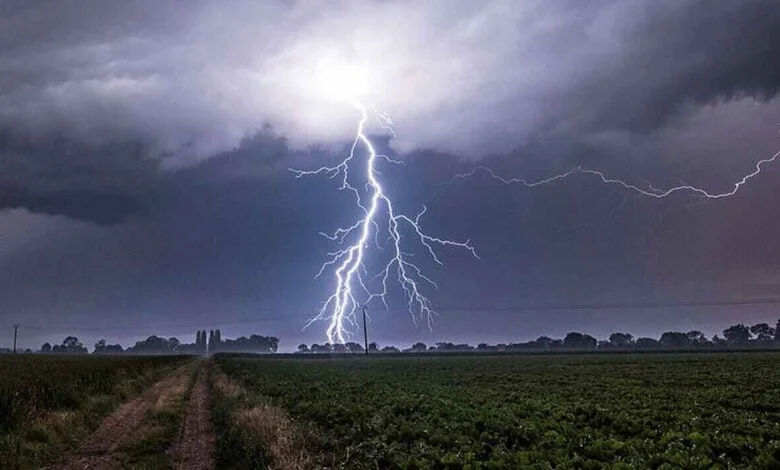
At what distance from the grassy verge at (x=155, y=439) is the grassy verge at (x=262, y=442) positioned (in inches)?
54.4

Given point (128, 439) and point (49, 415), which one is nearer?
point (128, 439)

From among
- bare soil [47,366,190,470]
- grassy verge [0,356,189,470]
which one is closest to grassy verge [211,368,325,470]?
bare soil [47,366,190,470]

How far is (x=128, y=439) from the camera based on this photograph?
17844mm

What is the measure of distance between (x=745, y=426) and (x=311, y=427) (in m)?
12.8

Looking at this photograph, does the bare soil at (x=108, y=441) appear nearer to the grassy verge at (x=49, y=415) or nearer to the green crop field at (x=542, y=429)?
the grassy verge at (x=49, y=415)

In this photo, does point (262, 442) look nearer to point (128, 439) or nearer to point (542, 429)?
point (128, 439)

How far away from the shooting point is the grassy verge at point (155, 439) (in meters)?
14.7

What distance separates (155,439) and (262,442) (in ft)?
15.6

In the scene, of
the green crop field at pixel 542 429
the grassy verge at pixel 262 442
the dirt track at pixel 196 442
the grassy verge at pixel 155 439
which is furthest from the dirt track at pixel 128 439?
the green crop field at pixel 542 429

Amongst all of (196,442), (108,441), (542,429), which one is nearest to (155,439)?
(196,442)

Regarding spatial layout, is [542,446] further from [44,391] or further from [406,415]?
[44,391]

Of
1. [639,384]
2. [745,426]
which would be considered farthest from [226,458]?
[639,384]

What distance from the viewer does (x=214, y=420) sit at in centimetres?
2142

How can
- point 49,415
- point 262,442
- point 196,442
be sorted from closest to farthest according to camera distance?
point 262,442, point 196,442, point 49,415
